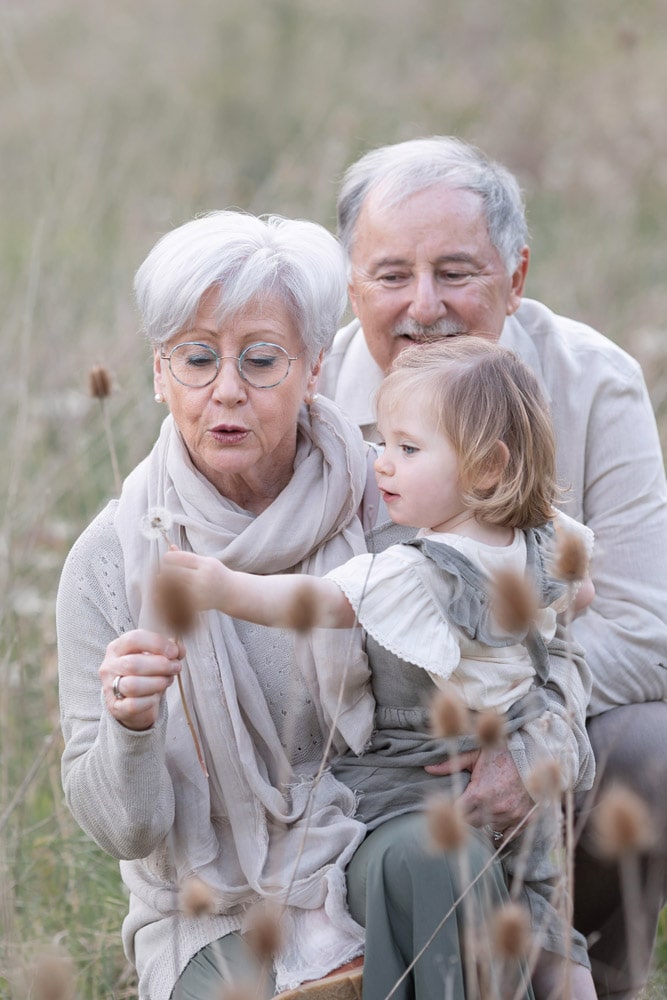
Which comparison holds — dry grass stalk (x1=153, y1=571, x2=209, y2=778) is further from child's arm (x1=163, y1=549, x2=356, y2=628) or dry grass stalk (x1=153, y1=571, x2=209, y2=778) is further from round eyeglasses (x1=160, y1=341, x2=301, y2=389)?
round eyeglasses (x1=160, y1=341, x2=301, y2=389)

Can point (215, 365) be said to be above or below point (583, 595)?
above

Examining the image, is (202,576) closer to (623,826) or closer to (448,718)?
(448,718)

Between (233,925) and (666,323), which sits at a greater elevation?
(666,323)

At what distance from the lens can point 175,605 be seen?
1.87 meters

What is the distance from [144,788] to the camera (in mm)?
2572

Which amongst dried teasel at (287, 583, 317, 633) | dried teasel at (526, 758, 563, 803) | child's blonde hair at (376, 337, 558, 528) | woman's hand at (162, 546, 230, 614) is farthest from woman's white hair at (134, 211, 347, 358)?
dried teasel at (526, 758, 563, 803)

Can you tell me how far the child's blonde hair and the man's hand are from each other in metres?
0.47

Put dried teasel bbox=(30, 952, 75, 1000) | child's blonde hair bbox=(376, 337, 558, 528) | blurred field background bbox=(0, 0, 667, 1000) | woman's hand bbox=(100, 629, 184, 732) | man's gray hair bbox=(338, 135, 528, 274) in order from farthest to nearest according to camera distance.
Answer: blurred field background bbox=(0, 0, 667, 1000) → man's gray hair bbox=(338, 135, 528, 274) → child's blonde hair bbox=(376, 337, 558, 528) → woman's hand bbox=(100, 629, 184, 732) → dried teasel bbox=(30, 952, 75, 1000)

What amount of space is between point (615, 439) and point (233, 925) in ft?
5.22

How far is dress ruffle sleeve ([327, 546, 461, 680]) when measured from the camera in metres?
2.55

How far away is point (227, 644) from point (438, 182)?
4.64 feet

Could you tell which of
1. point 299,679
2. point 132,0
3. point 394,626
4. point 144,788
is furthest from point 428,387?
point 132,0

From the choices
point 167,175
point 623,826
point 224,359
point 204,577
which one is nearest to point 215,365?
point 224,359

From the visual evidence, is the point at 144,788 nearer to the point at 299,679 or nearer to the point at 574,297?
the point at 299,679
